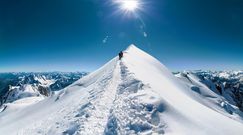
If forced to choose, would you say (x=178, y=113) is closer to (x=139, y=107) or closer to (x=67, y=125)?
(x=139, y=107)

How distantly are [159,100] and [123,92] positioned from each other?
308 centimetres

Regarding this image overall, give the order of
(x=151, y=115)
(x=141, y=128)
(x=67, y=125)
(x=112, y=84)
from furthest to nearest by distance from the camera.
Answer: (x=112, y=84) → (x=67, y=125) → (x=151, y=115) → (x=141, y=128)

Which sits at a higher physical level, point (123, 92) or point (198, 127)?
point (123, 92)

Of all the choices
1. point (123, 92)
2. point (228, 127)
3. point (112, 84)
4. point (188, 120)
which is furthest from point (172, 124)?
point (112, 84)

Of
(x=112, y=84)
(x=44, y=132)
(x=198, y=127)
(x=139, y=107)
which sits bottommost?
(x=44, y=132)

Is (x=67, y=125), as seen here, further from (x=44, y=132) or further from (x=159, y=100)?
(x=159, y=100)

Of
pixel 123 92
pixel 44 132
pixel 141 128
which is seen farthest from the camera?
pixel 123 92

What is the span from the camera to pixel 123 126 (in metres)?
11.1

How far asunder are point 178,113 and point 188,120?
796mm

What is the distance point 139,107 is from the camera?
1268cm

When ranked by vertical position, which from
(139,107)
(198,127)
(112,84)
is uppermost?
(112,84)

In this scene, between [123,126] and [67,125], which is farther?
[67,125]

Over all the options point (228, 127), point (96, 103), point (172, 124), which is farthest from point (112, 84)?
point (228, 127)

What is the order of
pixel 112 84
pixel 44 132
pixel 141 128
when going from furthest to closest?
pixel 112 84, pixel 44 132, pixel 141 128
